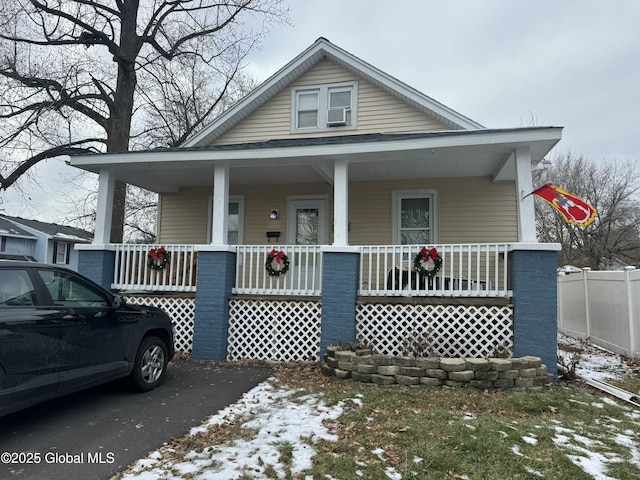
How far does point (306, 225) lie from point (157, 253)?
3.47 m

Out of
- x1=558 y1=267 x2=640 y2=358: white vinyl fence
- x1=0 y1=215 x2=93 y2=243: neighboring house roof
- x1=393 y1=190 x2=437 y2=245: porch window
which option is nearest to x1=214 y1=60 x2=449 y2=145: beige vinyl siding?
x1=393 y1=190 x2=437 y2=245: porch window

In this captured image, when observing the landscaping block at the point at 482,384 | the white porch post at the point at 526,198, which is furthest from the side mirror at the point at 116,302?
the white porch post at the point at 526,198

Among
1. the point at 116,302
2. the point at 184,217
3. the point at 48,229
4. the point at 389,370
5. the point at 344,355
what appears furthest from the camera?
the point at 48,229

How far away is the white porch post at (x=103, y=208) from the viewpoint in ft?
24.9

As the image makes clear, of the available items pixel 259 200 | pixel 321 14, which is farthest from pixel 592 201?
pixel 259 200

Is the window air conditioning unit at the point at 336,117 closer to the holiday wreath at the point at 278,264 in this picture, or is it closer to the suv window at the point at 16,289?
the holiday wreath at the point at 278,264

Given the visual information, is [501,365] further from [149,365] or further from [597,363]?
[149,365]

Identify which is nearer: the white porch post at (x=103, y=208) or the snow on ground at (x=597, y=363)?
the snow on ground at (x=597, y=363)

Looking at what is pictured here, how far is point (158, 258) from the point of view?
756 centimetres

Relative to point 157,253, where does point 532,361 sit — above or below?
below

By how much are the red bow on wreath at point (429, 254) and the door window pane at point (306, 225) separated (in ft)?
11.4

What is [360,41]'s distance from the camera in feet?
52.8

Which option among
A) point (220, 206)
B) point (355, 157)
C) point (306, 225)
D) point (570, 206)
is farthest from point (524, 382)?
point (306, 225)

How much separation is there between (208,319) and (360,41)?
13.4 metres
